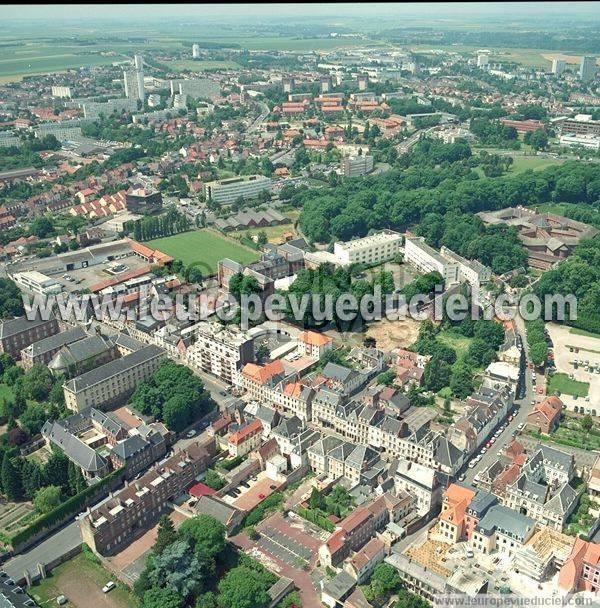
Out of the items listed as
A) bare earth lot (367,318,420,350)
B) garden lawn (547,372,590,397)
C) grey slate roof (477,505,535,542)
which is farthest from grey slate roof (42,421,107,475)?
garden lawn (547,372,590,397)

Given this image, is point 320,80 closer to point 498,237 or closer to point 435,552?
point 498,237

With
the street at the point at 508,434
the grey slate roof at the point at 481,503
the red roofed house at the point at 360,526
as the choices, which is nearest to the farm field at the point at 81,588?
the red roofed house at the point at 360,526

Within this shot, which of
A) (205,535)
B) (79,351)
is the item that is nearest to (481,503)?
(205,535)

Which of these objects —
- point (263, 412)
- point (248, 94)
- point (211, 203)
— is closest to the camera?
point (263, 412)

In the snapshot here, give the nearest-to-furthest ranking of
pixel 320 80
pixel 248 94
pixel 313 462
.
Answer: pixel 313 462 → pixel 248 94 → pixel 320 80

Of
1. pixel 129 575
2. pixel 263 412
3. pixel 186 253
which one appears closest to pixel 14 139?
pixel 186 253

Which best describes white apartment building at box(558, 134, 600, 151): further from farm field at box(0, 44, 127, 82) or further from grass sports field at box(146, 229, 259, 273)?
farm field at box(0, 44, 127, 82)
